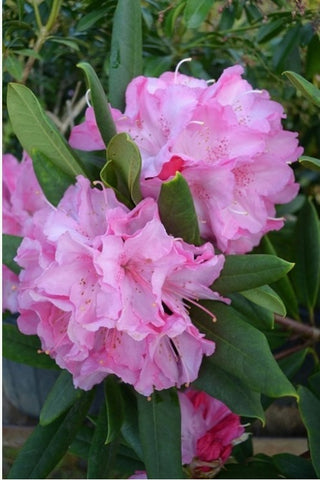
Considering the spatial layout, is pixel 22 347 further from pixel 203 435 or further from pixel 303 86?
pixel 303 86

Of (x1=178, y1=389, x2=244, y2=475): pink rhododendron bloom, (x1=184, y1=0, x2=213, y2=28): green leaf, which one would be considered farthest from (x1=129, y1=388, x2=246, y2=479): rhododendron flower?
(x1=184, y1=0, x2=213, y2=28): green leaf

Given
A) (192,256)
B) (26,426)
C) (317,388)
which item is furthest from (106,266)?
(26,426)

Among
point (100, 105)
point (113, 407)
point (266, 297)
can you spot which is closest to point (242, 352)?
point (266, 297)

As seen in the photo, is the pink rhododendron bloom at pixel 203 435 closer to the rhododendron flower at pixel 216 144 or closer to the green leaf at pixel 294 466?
the green leaf at pixel 294 466

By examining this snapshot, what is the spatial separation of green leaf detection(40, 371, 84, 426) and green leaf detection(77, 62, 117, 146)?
266mm

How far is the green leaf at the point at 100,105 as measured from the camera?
2.22 ft

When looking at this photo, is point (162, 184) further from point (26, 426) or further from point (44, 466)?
point (26, 426)

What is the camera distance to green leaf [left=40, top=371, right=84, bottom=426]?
78 cm

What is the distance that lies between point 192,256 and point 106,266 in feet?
0.26

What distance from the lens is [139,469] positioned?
94 centimetres

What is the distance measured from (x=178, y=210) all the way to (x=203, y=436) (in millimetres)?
324

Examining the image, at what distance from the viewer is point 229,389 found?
2.42ft

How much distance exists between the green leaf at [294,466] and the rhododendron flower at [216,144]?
268 millimetres

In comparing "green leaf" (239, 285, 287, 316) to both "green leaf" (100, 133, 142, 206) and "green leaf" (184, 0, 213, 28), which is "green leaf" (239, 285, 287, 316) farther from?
"green leaf" (184, 0, 213, 28)
